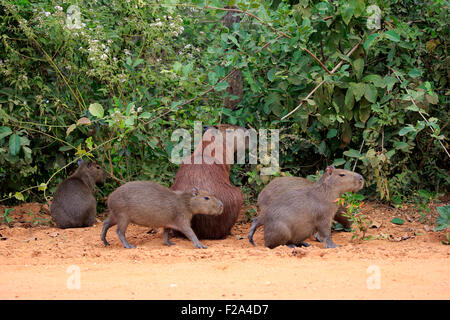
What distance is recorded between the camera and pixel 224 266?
4.25 meters

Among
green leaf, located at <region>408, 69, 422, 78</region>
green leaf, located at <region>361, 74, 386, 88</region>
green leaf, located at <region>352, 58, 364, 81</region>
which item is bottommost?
green leaf, located at <region>361, 74, 386, 88</region>

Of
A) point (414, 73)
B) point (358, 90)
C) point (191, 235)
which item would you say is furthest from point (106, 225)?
point (414, 73)

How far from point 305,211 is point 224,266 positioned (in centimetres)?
122

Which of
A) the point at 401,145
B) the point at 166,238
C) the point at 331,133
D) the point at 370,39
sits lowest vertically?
the point at 166,238

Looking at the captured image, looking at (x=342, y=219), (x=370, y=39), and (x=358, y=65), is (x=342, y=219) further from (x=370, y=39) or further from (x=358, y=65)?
(x=370, y=39)

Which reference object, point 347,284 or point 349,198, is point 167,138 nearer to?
point 349,198

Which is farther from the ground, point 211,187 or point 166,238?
point 211,187

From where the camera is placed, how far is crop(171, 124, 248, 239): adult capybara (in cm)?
569

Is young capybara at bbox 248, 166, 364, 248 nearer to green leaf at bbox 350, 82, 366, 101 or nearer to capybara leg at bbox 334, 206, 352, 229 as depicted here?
capybara leg at bbox 334, 206, 352, 229

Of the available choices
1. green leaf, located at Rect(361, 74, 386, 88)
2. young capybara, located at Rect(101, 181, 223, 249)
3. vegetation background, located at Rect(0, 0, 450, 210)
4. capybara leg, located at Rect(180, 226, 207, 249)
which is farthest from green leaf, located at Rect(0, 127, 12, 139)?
green leaf, located at Rect(361, 74, 386, 88)

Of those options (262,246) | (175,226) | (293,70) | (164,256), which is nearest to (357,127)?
(293,70)

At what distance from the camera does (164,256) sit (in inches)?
189

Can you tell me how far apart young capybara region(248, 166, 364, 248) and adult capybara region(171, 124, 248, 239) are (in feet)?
1.20

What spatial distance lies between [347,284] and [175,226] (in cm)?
222
